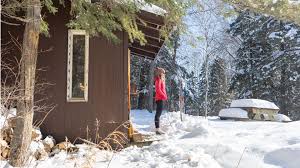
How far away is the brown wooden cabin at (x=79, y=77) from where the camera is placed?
982cm

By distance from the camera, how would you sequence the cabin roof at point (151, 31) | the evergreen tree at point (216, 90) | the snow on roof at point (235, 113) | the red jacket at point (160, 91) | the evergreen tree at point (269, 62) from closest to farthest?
the cabin roof at point (151, 31) → the red jacket at point (160, 91) → the snow on roof at point (235, 113) → the evergreen tree at point (269, 62) → the evergreen tree at point (216, 90)

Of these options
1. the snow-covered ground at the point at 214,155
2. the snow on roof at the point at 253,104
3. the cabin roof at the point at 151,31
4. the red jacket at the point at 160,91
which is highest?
the cabin roof at the point at 151,31

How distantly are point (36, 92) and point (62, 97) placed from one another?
612 millimetres

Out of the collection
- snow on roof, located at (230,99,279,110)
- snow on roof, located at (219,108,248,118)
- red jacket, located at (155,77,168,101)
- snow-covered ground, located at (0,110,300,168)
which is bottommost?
snow-covered ground, located at (0,110,300,168)

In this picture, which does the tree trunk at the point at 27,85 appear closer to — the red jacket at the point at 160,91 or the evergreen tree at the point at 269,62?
the red jacket at the point at 160,91

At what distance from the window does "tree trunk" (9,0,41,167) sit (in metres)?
2.96

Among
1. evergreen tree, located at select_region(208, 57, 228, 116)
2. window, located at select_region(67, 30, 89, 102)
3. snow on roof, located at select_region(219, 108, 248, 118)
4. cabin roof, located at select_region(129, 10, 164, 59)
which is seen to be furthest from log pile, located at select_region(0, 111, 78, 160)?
evergreen tree, located at select_region(208, 57, 228, 116)

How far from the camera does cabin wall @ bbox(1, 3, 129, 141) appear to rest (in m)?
9.80

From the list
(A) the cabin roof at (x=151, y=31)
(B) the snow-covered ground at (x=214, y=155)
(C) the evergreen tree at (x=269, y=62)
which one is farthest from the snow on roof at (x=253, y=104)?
(B) the snow-covered ground at (x=214, y=155)

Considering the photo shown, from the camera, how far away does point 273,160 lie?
6762mm

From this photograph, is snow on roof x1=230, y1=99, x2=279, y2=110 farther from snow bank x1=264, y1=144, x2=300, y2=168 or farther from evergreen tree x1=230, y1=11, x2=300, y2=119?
snow bank x1=264, y1=144, x2=300, y2=168

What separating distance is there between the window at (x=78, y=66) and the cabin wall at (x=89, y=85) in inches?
3.8

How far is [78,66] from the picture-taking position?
9.97 metres

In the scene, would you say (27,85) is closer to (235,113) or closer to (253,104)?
(235,113)
